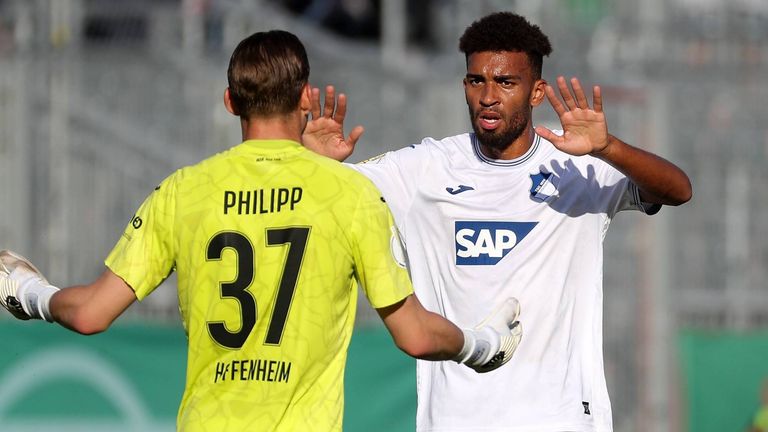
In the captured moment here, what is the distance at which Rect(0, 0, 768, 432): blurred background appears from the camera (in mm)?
11297

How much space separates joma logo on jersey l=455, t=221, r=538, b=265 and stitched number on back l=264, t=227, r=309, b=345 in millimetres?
1938

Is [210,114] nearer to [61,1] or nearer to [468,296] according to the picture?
[61,1]

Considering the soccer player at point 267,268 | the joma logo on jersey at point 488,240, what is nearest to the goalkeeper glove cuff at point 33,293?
the soccer player at point 267,268

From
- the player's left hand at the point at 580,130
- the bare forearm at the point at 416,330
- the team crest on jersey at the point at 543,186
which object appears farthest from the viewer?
the team crest on jersey at the point at 543,186

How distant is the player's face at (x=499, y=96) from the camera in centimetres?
657

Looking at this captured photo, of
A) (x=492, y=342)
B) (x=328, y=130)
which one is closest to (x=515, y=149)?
(x=328, y=130)

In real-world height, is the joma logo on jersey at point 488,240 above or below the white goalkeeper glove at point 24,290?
above

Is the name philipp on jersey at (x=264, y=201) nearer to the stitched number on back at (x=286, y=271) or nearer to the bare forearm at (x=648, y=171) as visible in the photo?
the stitched number on back at (x=286, y=271)

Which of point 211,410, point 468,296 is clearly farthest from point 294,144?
point 468,296

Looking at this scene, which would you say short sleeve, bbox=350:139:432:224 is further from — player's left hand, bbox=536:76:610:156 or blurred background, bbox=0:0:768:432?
blurred background, bbox=0:0:768:432

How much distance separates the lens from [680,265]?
43.1ft

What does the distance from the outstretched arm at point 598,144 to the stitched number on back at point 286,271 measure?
1.63m

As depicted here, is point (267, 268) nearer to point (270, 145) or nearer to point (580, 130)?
point (270, 145)

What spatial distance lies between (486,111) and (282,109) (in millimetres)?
1965
